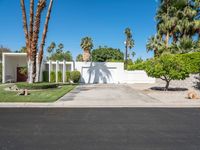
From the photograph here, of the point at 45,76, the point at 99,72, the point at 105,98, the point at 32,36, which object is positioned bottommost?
the point at 105,98

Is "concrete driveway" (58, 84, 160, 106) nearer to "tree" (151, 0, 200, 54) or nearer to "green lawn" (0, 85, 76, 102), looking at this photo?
"green lawn" (0, 85, 76, 102)

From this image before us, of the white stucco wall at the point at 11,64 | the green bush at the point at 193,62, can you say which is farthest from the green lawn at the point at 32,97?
the white stucco wall at the point at 11,64

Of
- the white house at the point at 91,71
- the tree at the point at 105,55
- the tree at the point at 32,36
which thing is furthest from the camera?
the tree at the point at 105,55

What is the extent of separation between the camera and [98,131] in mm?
6844

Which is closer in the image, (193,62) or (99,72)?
(193,62)

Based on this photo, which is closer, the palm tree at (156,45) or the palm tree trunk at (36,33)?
the palm tree trunk at (36,33)

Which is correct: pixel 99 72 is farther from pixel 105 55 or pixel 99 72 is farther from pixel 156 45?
pixel 105 55

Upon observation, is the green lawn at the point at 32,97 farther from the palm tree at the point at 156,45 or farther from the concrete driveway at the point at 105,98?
the palm tree at the point at 156,45

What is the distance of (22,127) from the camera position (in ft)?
23.9

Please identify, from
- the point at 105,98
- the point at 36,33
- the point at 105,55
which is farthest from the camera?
the point at 105,55

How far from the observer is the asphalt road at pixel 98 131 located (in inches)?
218

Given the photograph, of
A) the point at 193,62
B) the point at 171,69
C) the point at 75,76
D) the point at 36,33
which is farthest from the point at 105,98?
the point at 75,76

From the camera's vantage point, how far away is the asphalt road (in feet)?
18.1

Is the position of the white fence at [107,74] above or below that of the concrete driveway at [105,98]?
above
